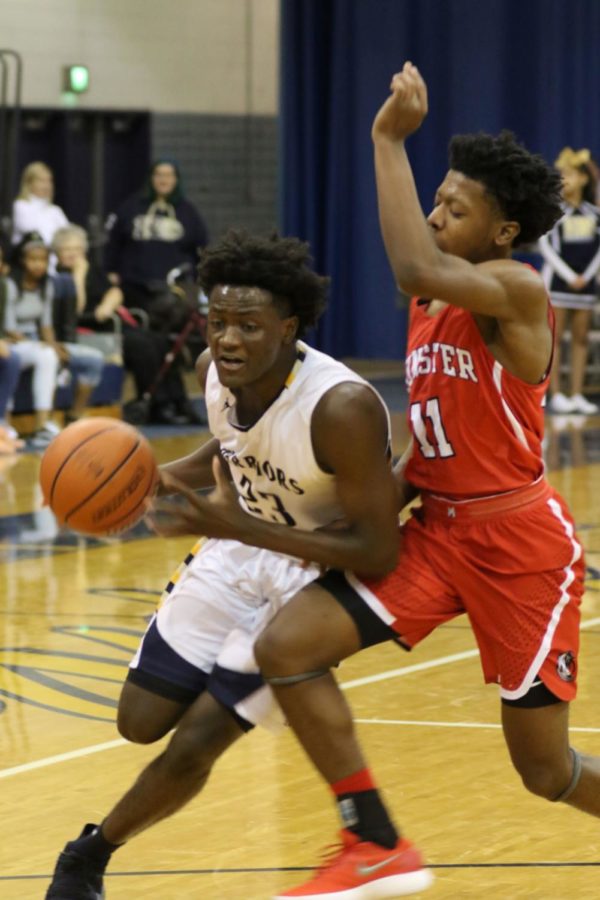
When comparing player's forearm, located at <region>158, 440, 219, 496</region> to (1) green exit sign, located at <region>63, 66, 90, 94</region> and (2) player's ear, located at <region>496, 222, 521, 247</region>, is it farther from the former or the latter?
(1) green exit sign, located at <region>63, 66, 90, 94</region>

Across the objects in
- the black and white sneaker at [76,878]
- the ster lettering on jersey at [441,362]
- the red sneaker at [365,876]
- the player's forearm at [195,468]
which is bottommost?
the black and white sneaker at [76,878]

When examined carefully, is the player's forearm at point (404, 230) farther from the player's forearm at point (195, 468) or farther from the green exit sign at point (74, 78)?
the green exit sign at point (74, 78)

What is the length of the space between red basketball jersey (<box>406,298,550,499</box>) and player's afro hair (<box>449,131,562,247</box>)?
0.82 ft

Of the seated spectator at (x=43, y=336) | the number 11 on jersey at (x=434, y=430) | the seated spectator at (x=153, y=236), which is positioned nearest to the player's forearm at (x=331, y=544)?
the number 11 on jersey at (x=434, y=430)

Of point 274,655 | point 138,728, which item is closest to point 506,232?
Result: point 274,655

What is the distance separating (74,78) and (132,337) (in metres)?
5.25

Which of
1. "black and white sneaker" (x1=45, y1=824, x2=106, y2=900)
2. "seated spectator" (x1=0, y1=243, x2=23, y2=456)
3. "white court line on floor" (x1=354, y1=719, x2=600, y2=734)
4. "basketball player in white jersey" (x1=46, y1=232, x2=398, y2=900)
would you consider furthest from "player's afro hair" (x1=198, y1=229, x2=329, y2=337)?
"seated spectator" (x1=0, y1=243, x2=23, y2=456)

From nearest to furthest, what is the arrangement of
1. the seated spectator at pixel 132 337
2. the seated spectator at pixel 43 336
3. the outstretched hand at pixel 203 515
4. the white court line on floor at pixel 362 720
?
the outstretched hand at pixel 203 515 → the white court line on floor at pixel 362 720 → the seated spectator at pixel 43 336 → the seated spectator at pixel 132 337

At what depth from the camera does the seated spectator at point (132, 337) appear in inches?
486

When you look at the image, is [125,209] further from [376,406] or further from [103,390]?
[376,406]

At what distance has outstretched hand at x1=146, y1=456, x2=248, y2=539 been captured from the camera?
3.29m

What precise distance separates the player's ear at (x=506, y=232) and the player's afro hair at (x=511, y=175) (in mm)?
17

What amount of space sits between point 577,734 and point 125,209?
9.16 m

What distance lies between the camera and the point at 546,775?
3561mm
